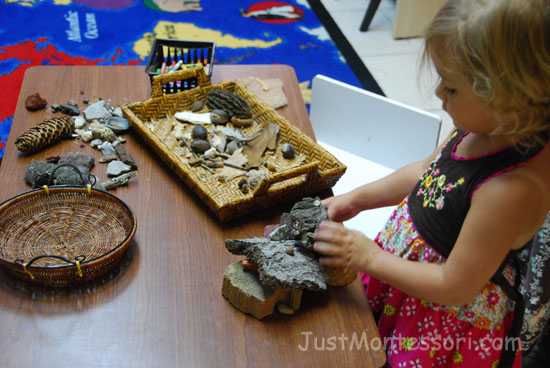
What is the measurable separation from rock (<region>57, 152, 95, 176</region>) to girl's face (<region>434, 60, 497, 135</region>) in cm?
81

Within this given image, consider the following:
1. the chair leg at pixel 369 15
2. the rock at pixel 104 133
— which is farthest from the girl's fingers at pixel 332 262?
the chair leg at pixel 369 15

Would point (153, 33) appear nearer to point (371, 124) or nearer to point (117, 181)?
point (371, 124)

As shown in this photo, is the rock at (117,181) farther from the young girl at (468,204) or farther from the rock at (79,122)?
the young girl at (468,204)

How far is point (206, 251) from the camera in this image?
1.02 meters

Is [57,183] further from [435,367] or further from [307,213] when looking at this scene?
[435,367]

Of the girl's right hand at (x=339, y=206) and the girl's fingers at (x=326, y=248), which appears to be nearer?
the girl's fingers at (x=326, y=248)

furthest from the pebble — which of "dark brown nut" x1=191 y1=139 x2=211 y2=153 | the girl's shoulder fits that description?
"dark brown nut" x1=191 y1=139 x2=211 y2=153

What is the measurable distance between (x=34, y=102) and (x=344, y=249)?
0.97m

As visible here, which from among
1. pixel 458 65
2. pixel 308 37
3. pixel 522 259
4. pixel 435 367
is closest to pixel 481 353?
pixel 435 367

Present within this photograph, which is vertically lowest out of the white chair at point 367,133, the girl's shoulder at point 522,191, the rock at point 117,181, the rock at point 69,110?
the white chair at point 367,133

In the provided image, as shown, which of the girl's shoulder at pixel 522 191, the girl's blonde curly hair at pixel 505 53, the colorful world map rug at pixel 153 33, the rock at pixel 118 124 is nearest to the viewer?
the girl's blonde curly hair at pixel 505 53

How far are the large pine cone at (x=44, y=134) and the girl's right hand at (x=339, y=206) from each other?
2.28ft

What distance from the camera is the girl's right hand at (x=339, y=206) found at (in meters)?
1.09

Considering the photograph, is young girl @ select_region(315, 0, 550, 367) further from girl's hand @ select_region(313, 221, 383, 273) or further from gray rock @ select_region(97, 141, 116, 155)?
gray rock @ select_region(97, 141, 116, 155)
